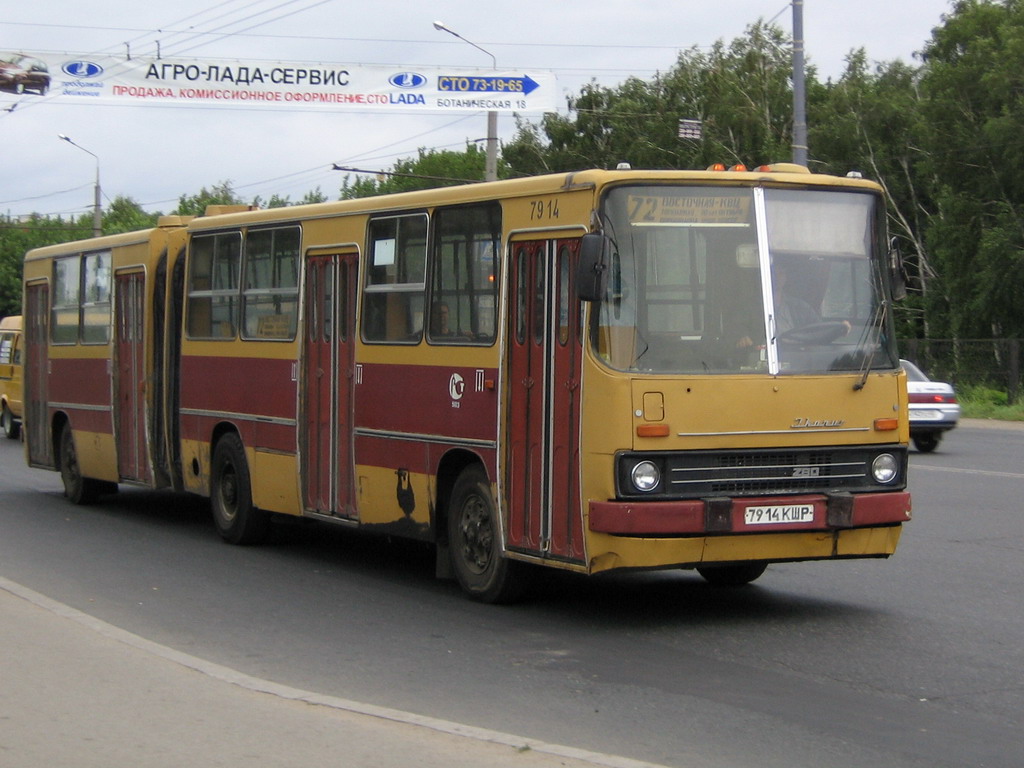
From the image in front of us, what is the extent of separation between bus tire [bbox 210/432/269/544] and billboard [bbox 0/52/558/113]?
24.4m

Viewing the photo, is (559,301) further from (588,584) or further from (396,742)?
(396,742)

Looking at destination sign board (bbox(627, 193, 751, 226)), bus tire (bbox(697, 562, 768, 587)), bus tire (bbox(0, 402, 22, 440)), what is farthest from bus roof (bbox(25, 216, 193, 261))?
bus tire (bbox(0, 402, 22, 440))

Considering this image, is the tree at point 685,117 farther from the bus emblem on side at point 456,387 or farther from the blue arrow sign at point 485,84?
the bus emblem on side at point 456,387

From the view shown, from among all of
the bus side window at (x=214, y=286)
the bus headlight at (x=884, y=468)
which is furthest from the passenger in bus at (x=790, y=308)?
the bus side window at (x=214, y=286)

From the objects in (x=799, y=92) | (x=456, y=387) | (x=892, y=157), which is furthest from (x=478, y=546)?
(x=892, y=157)

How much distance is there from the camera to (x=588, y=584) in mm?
11516

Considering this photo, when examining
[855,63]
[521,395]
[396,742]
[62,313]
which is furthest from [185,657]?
[855,63]

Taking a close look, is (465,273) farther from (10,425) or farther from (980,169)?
(980,169)

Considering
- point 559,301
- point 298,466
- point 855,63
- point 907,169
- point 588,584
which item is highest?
point 855,63

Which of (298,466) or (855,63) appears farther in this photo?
(855,63)

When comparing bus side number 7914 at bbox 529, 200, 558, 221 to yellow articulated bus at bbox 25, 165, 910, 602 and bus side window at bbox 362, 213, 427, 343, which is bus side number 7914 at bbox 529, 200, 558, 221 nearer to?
yellow articulated bus at bbox 25, 165, 910, 602

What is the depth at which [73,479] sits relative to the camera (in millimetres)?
18328

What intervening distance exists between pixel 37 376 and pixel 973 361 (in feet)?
96.1

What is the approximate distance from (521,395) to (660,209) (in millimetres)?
1511
